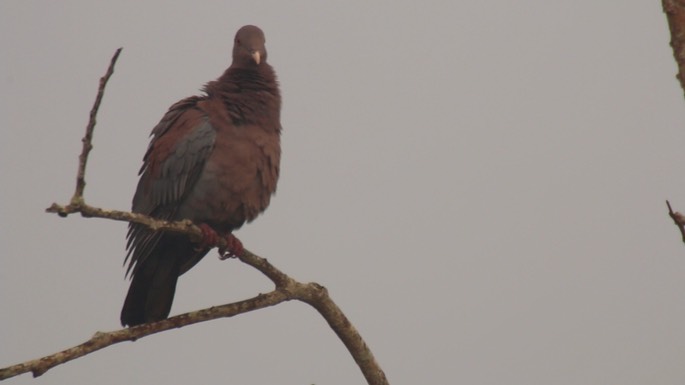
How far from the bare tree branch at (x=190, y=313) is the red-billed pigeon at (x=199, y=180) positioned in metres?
0.35

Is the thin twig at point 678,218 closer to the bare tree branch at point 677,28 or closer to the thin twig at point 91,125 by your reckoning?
the bare tree branch at point 677,28

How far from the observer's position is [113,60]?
137 inches

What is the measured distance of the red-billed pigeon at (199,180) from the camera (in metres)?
5.50

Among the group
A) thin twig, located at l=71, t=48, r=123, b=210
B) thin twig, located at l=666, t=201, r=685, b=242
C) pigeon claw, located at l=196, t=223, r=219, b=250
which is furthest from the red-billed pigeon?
thin twig, located at l=666, t=201, r=685, b=242

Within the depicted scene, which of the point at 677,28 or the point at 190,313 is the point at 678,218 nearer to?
the point at 677,28

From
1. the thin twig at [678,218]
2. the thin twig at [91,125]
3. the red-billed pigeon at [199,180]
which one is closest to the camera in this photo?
the thin twig at [678,218]

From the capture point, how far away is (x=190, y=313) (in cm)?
445

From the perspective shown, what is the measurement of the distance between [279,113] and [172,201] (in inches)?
34.4

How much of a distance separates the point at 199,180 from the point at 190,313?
125 centimetres

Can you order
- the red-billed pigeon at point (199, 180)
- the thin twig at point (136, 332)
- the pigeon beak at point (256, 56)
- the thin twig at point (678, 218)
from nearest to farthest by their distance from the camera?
the thin twig at point (678, 218) → the thin twig at point (136, 332) → the red-billed pigeon at point (199, 180) → the pigeon beak at point (256, 56)

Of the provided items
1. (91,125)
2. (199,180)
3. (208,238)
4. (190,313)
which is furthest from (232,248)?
(91,125)

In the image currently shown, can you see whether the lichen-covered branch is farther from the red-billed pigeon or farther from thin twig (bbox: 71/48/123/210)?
the red-billed pigeon

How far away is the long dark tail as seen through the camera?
18.2 feet

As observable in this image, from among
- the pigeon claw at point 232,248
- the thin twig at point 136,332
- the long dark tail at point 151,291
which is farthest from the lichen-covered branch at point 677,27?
Answer: the long dark tail at point 151,291
